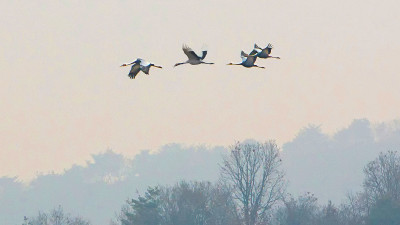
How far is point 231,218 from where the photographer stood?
84812 millimetres

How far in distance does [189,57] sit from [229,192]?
58.0m

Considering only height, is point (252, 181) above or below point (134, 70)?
above

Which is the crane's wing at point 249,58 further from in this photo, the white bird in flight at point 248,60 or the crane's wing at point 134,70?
the crane's wing at point 134,70

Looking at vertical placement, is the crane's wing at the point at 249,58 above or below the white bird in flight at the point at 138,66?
above

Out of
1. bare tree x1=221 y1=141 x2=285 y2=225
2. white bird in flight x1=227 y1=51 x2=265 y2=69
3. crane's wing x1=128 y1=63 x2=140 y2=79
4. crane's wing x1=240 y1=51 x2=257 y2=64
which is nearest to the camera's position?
crane's wing x1=128 y1=63 x2=140 y2=79

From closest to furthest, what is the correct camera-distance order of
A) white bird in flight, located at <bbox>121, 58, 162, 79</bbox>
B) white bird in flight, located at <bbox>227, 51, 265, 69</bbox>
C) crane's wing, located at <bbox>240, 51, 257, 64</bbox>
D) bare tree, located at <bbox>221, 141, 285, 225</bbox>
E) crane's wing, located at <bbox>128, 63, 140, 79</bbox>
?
1. white bird in flight, located at <bbox>121, 58, 162, 79</bbox>
2. crane's wing, located at <bbox>128, 63, 140, 79</bbox>
3. white bird in flight, located at <bbox>227, 51, 265, 69</bbox>
4. crane's wing, located at <bbox>240, 51, 257, 64</bbox>
5. bare tree, located at <bbox>221, 141, 285, 225</bbox>

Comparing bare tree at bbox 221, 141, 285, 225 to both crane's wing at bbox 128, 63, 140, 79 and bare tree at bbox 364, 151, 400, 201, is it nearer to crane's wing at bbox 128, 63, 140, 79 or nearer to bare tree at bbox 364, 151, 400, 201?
bare tree at bbox 364, 151, 400, 201

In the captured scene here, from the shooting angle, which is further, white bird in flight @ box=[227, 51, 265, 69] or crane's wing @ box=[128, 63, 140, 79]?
white bird in flight @ box=[227, 51, 265, 69]

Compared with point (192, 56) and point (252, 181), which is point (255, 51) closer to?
point (192, 56)

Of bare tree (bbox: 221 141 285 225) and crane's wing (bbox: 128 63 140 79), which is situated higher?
bare tree (bbox: 221 141 285 225)

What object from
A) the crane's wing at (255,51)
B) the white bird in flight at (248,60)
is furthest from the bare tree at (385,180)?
the white bird in flight at (248,60)

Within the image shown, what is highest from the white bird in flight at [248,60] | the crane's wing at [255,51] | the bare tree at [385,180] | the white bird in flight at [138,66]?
the bare tree at [385,180]

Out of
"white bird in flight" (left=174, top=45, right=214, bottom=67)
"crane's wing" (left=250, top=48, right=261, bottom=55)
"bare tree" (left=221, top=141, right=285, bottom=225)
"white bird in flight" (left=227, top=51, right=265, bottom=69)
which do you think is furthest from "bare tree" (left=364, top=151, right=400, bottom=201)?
"white bird in flight" (left=174, top=45, right=214, bottom=67)

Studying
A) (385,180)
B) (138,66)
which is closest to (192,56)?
(138,66)
